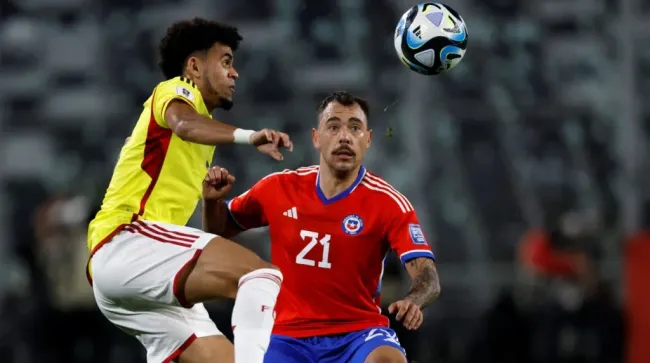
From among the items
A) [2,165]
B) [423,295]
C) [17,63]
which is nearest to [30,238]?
[2,165]

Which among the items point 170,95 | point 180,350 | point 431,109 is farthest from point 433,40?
point 431,109

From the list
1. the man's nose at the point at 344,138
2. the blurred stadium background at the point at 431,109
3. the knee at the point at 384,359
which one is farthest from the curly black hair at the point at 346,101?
the blurred stadium background at the point at 431,109

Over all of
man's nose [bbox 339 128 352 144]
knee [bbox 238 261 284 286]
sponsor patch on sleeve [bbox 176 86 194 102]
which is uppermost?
sponsor patch on sleeve [bbox 176 86 194 102]

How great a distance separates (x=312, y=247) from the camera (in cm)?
672

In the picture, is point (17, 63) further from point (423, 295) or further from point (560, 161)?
point (423, 295)

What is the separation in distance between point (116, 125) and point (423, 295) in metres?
7.34

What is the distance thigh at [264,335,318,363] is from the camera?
21.3 feet

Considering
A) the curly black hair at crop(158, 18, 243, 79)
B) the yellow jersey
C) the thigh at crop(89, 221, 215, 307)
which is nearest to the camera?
the thigh at crop(89, 221, 215, 307)

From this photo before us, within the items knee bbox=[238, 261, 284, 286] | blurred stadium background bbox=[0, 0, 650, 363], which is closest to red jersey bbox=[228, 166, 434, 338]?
knee bbox=[238, 261, 284, 286]

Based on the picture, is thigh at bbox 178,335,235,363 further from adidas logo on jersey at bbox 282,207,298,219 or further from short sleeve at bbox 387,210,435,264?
short sleeve at bbox 387,210,435,264

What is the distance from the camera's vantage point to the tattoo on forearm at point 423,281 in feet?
20.5

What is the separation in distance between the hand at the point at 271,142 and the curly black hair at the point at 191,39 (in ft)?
4.17

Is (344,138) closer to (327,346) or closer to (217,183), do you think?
(217,183)

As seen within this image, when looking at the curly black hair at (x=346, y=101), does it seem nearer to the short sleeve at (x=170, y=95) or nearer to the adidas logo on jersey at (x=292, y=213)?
the adidas logo on jersey at (x=292, y=213)
